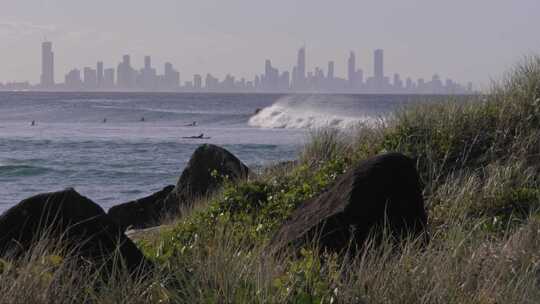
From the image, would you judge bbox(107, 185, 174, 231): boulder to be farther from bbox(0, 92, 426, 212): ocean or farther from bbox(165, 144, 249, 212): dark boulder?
bbox(0, 92, 426, 212): ocean

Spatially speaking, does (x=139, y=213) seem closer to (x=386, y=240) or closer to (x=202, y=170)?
(x=202, y=170)

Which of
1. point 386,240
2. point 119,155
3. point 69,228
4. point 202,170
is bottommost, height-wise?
point 119,155

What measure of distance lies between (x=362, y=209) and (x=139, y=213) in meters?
8.99

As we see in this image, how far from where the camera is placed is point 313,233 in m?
7.12

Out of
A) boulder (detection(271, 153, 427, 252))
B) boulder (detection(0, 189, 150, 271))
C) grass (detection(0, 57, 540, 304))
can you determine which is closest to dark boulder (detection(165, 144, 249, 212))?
grass (detection(0, 57, 540, 304))

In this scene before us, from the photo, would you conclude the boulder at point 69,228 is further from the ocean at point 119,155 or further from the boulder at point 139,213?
the boulder at point 139,213

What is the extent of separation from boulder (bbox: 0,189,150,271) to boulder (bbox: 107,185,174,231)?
8728 millimetres

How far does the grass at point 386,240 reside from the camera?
5.14 metres

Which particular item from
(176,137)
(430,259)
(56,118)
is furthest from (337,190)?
(56,118)

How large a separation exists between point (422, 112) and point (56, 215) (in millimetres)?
7097

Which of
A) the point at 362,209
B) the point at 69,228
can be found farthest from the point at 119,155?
the point at 69,228

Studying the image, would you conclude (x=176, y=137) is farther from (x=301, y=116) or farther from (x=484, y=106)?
(x=484, y=106)

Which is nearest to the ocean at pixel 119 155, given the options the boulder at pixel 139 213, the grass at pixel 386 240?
the grass at pixel 386 240

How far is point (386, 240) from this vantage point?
20.5ft
